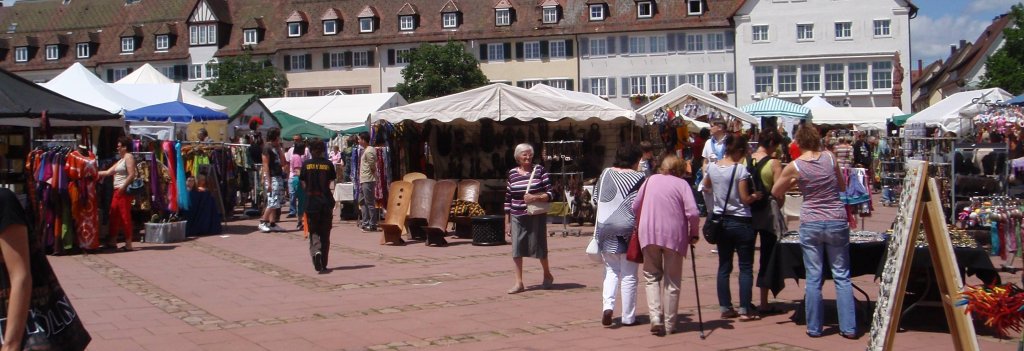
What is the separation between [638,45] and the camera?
6381cm

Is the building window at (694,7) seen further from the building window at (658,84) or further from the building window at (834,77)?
the building window at (834,77)

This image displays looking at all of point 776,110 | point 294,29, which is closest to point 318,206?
point 776,110

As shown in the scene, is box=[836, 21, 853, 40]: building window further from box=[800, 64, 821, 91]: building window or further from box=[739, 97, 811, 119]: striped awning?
box=[739, 97, 811, 119]: striped awning

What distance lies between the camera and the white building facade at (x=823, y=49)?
193 ft

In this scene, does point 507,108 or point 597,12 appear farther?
point 597,12

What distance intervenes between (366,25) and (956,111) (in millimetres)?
48713

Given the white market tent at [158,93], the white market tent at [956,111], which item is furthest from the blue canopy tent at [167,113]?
the white market tent at [956,111]

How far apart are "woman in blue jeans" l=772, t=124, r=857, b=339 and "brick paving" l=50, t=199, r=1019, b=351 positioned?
220 millimetres

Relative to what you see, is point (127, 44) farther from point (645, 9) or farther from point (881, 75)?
point (881, 75)

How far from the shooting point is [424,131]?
794 inches

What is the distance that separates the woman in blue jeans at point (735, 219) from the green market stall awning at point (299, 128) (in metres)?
20.4

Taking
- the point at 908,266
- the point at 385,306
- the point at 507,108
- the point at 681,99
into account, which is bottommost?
the point at 385,306

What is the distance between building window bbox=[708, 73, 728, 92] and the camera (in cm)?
6250

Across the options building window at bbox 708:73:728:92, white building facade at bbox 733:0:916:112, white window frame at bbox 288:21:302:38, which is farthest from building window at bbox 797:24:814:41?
white window frame at bbox 288:21:302:38
